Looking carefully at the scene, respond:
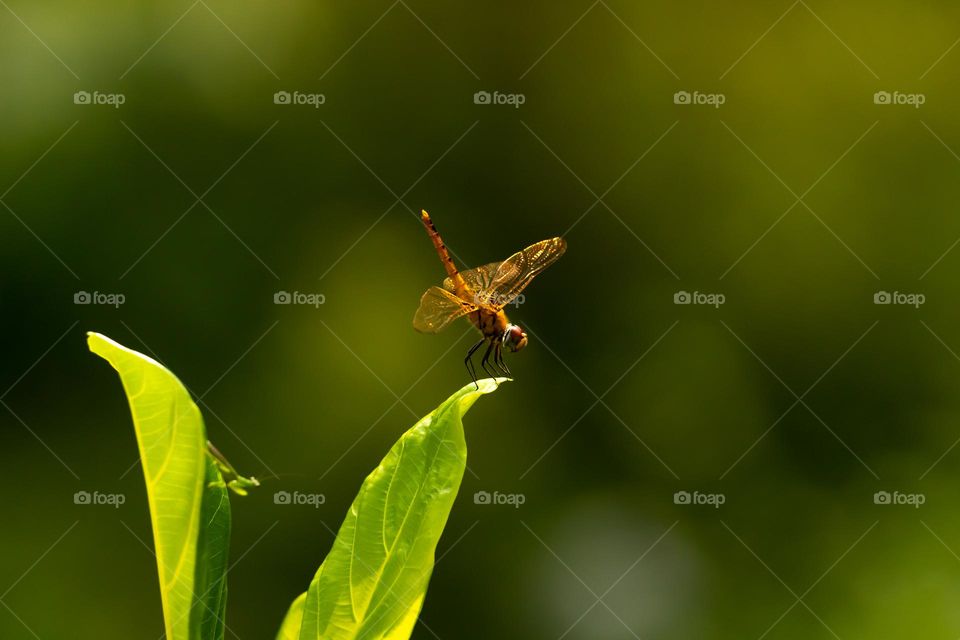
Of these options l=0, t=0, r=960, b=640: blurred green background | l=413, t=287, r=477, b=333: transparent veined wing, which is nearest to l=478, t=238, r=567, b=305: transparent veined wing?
l=413, t=287, r=477, b=333: transparent veined wing

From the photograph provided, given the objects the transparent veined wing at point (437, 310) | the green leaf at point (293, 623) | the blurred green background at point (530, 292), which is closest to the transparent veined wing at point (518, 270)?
the transparent veined wing at point (437, 310)

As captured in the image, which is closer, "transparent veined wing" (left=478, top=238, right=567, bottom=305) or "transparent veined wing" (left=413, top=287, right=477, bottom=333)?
"transparent veined wing" (left=413, top=287, right=477, bottom=333)

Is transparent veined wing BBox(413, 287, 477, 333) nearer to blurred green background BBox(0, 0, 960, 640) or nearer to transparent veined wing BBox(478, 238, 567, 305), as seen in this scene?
transparent veined wing BBox(478, 238, 567, 305)

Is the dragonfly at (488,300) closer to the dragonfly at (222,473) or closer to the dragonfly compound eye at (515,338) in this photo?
the dragonfly compound eye at (515,338)

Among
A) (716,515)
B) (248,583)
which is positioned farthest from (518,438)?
(248,583)

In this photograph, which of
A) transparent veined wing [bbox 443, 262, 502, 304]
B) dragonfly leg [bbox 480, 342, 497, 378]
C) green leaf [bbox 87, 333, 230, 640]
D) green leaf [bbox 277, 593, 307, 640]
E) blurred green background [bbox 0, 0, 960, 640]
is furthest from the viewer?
blurred green background [bbox 0, 0, 960, 640]

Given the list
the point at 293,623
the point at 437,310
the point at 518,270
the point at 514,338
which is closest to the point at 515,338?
the point at 514,338
